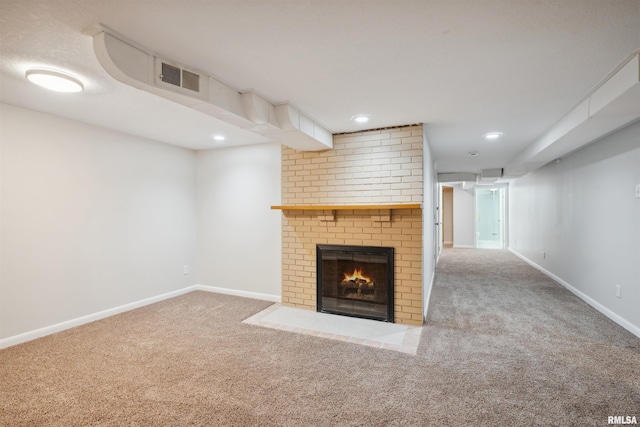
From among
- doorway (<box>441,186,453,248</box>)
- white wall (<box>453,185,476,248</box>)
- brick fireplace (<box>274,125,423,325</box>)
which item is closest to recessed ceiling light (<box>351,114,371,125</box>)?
brick fireplace (<box>274,125,423,325</box>)

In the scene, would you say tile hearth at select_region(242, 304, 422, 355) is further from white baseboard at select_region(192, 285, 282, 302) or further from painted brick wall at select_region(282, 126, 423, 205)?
painted brick wall at select_region(282, 126, 423, 205)

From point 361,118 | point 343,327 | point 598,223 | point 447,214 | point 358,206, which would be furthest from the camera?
point 447,214

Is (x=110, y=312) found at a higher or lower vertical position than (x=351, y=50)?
lower

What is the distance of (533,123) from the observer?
11.2 feet

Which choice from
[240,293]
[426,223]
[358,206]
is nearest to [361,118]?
[358,206]

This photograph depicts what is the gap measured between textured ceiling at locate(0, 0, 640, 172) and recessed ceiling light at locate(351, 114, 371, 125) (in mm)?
98

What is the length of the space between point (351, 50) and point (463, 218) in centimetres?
1037

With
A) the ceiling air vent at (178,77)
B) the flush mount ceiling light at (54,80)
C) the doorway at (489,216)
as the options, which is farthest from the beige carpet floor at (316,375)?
the doorway at (489,216)

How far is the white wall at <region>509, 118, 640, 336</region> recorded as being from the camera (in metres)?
3.12

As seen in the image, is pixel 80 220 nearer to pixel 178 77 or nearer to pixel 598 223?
pixel 178 77

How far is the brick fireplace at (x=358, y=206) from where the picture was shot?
3383 millimetres

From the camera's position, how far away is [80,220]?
11.2 ft

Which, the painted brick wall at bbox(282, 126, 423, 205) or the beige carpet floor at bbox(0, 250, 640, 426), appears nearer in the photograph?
the beige carpet floor at bbox(0, 250, 640, 426)

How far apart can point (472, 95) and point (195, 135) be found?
321 centimetres
